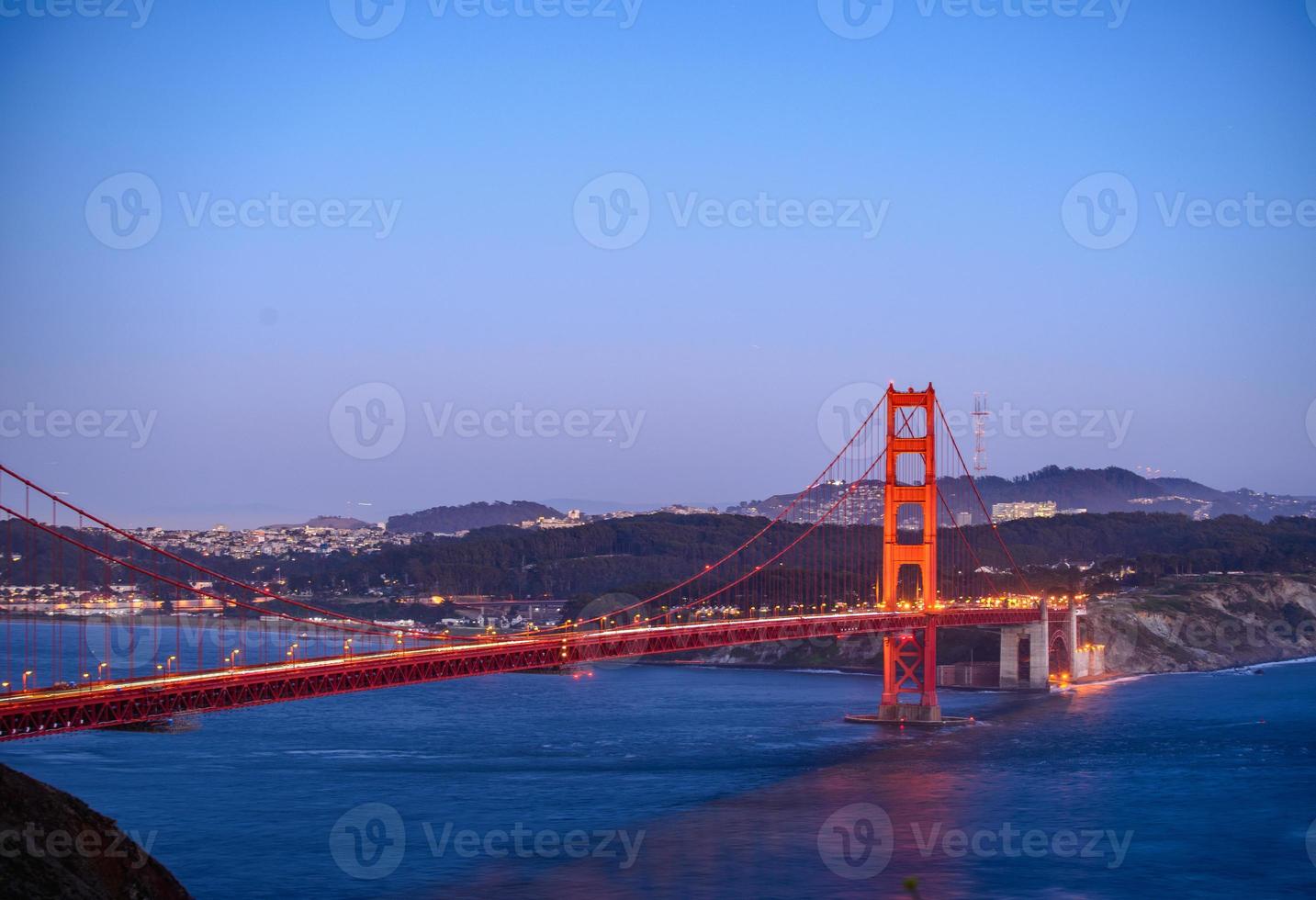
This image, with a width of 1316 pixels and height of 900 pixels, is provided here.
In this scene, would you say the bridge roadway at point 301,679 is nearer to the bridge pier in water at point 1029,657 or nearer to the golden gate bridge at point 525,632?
the golden gate bridge at point 525,632

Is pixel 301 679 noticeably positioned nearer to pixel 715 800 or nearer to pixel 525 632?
pixel 715 800

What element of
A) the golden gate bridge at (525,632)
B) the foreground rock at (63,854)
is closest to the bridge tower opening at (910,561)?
the golden gate bridge at (525,632)

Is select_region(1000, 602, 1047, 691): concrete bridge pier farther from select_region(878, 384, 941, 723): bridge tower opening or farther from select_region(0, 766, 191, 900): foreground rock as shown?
select_region(0, 766, 191, 900): foreground rock

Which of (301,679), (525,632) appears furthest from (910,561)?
(301,679)

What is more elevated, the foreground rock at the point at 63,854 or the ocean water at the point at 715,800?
the foreground rock at the point at 63,854

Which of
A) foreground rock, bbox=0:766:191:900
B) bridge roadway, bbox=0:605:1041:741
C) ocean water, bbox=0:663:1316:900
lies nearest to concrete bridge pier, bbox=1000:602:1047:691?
ocean water, bbox=0:663:1316:900

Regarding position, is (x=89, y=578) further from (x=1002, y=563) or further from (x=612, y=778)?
(x=612, y=778)

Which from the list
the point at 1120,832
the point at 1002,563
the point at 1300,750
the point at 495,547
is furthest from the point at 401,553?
the point at 1120,832
